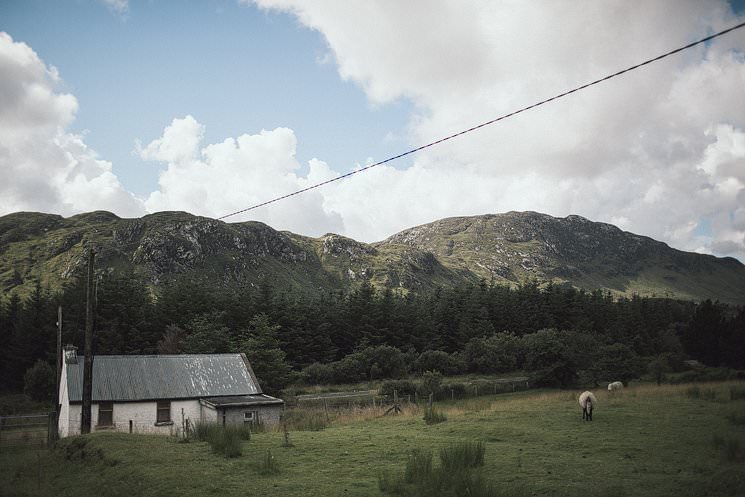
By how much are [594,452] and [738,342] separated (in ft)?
208

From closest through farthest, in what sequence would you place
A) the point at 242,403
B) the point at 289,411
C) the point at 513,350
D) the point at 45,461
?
the point at 45,461
the point at 242,403
the point at 289,411
the point at 513,350

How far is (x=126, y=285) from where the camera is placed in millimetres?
68562

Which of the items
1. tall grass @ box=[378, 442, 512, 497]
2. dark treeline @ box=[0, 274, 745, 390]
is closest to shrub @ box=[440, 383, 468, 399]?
dark treeline @ box=[0, 274, 745, 390]

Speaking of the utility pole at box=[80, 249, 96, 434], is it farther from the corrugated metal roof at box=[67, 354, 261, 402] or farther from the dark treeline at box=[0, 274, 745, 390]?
the dark treeline at box=[0, 274, 745, 390]

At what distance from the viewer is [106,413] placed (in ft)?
97.1

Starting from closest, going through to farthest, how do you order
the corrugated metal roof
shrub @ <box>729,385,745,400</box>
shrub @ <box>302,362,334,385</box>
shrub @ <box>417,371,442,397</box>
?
shrub @ <box>729,385,745,400</box>
the corrugated metal roof
shrub @ <box>417,371,442,397</box>
shrub @ <box>302,362,334,385</box>

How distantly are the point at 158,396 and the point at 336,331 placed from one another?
50341 mm

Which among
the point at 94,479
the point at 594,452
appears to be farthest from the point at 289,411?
the point at 594,452

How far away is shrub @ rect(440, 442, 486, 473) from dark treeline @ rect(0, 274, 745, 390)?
3168cm

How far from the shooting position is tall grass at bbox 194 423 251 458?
50.8ft

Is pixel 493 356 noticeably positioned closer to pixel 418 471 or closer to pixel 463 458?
pixel 463 458

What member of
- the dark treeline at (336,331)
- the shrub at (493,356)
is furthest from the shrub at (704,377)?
the shrub at (493,356)

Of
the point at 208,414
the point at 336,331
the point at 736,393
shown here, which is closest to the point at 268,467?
the point at 208,414

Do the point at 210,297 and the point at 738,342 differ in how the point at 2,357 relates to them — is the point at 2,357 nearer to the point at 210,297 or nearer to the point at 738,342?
the point at 210,297
